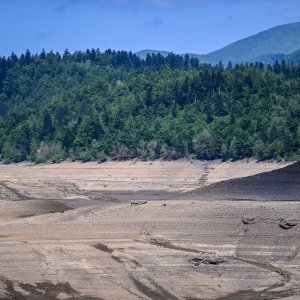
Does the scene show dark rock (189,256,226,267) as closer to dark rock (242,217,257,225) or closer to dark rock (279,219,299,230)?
dark rock (279,219,299,230)

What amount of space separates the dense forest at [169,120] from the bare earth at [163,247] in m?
22.4

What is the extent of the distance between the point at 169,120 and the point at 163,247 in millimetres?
53687

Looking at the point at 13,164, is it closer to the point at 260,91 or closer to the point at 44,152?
the point at 44,152

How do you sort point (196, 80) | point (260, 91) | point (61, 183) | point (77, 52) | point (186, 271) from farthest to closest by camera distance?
point (77, 52)
point (196, 80)
point (260, 91)
point (61, 183)
point (186, 271)

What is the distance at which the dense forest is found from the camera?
80000 mm

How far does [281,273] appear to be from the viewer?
34.7m

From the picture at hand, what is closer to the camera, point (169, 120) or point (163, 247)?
point (163, 247)

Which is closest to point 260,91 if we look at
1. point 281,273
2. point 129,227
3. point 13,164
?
point 13,164

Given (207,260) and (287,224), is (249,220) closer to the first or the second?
(287,224)

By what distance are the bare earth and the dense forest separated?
73.5 feet

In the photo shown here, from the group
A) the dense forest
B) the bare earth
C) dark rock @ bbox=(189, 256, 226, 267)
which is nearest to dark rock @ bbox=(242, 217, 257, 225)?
the bare earth

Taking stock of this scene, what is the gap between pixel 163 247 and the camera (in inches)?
1523

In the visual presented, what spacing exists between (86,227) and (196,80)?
54.2 meters

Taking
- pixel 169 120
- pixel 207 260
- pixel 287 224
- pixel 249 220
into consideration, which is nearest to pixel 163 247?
pixel 207 260
